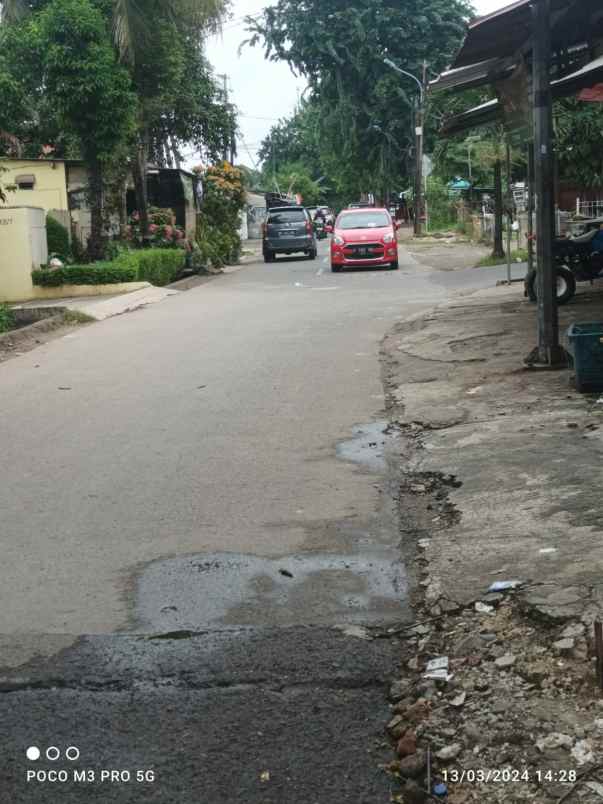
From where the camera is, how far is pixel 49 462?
795cm

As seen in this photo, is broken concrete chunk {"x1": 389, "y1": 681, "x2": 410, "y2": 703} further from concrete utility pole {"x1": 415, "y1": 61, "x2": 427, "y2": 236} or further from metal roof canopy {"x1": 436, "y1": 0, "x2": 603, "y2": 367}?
concrete utility pole {"x1": 415, "y1": 61, "x2": 427, "y2": 236}

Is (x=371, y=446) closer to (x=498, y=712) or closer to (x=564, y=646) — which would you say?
(x=564, y=646)

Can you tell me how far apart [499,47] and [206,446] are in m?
5.86

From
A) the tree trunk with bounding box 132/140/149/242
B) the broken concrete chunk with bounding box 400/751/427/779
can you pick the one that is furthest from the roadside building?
the broken concrete chunk with bounding box 400/751/427/779

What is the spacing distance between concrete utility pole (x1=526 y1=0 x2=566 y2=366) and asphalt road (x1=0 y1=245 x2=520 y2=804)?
1.69 metres

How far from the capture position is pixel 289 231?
1475 inches

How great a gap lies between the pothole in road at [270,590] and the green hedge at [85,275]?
19796mm

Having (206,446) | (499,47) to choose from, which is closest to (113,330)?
(499,47)

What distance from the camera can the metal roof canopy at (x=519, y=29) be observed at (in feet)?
32.5

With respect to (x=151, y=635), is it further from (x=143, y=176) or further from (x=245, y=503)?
(x=143, y=176)

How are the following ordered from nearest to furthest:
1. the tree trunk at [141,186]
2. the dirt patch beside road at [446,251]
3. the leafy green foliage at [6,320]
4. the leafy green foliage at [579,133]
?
the leafy green foliage at [6,320], the leafy green foliage at [579,133], the dirt patch beside road at [446,251], the tree trunk at [141,186]

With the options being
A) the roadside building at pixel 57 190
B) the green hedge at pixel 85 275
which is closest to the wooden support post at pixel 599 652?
the green hedge at pixel 85 275

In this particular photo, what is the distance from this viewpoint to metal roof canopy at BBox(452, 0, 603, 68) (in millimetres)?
9906

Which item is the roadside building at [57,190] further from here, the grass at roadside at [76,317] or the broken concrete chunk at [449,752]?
the broken concrete chunk at [449,752]
